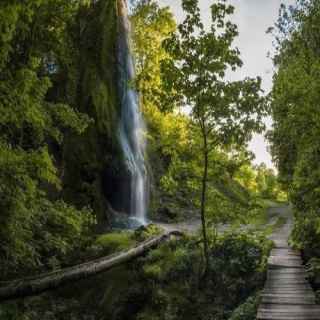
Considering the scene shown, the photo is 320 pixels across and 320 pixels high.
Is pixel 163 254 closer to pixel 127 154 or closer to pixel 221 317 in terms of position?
pixel 221 317

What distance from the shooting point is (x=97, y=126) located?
22672 millimetres

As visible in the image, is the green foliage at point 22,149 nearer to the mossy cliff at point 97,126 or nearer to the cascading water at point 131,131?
the mossy cliff at point 97,126

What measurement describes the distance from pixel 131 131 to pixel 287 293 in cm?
1853

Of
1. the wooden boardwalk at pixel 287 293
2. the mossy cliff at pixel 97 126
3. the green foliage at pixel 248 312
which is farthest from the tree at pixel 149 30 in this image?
the green foliage at pixel 248 312

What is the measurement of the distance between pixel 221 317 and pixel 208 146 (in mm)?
4684

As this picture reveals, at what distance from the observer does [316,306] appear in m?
9.36

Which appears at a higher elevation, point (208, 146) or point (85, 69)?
point (85, 69)

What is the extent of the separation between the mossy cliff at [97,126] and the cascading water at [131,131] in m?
1.09

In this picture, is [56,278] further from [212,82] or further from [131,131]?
[131,131]

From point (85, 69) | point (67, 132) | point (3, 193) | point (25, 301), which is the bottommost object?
point (25, 301)

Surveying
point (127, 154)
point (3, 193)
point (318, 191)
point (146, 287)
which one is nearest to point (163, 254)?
point (146, 287)

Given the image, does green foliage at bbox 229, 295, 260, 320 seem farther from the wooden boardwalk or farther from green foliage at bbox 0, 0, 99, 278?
green foliage at bbox 0, 0, 99, 278

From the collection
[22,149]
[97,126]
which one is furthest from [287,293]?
[97,126]

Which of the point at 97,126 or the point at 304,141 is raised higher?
the point at 97,126
